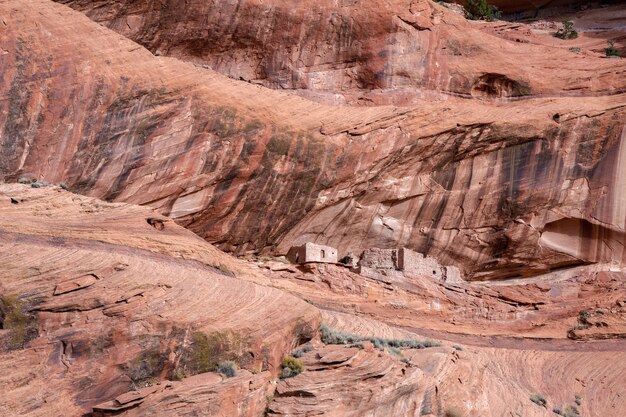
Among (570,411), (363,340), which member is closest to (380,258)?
(570,411)

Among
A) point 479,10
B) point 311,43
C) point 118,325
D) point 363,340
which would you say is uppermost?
point 479,10

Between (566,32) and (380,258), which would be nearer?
(380,258)

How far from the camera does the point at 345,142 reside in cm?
3106

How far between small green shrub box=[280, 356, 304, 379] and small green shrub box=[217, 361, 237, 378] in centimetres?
135

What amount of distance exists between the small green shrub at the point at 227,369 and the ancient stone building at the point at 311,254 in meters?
10.7

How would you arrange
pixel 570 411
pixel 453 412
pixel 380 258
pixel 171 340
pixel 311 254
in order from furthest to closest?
pixel 380 258
pixel 311 254
pixel 570 411
pixel 453 412
pixel 171 340

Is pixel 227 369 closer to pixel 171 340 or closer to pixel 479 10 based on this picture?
pixel 171 340

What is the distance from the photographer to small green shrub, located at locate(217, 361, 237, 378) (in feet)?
62.0

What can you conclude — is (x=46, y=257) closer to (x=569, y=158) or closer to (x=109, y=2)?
(x=109, y=2)

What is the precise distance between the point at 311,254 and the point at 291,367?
33.0ft

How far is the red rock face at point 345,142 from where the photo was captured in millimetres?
27469

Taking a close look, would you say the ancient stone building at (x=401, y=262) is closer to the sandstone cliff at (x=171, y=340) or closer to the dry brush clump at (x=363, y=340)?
the sandstone cliff at (x=171, y=340)

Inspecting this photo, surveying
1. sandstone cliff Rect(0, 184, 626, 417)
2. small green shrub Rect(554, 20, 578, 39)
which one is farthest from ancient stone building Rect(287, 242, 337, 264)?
small green shrub Rect(554, 20, 578, 39)

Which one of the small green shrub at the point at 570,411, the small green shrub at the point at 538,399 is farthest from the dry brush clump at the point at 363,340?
the small green shrub at the point at 570,411
